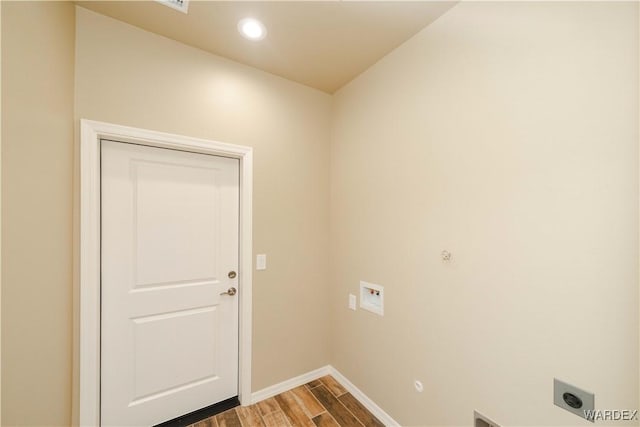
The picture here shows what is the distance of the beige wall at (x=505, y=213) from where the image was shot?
96 cm

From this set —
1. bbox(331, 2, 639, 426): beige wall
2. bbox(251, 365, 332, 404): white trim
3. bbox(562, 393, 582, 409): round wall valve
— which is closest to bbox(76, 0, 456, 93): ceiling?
bbox(331, 2, 639, 426): beige wall

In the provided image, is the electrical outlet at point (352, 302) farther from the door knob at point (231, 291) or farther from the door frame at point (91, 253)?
the door frame at point (91, 253)

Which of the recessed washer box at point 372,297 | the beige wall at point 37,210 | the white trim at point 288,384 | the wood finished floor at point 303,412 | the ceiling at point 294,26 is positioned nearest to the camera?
the beige wall at point 37,210

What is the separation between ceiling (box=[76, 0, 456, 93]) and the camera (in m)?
1.46

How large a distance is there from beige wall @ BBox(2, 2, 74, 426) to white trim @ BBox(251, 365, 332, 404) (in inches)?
44.8

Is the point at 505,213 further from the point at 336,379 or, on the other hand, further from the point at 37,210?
the point at 37,210

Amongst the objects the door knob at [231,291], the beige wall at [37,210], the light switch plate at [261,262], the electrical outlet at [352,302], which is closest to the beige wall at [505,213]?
the electrical outlet at [352,302]

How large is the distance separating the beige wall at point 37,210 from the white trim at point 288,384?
1.14 m

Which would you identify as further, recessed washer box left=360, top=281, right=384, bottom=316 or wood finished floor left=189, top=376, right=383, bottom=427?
recessed washer box left=360, top=281, right=384, bottom=316

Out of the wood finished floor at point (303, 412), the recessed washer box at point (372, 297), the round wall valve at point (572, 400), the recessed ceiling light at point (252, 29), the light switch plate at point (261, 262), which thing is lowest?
the wood finished floor at point (303, 412)

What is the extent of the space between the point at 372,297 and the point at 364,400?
0.81m

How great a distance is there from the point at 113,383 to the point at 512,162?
8.56 feet

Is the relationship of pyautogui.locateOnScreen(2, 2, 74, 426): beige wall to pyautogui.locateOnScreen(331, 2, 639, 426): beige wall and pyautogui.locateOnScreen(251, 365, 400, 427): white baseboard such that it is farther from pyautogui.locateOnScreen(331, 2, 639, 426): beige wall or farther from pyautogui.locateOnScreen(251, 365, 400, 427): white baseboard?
pyautogui.locateOnScreen(331, 2, 639, 426): beige wall

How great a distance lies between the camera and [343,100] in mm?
2322
